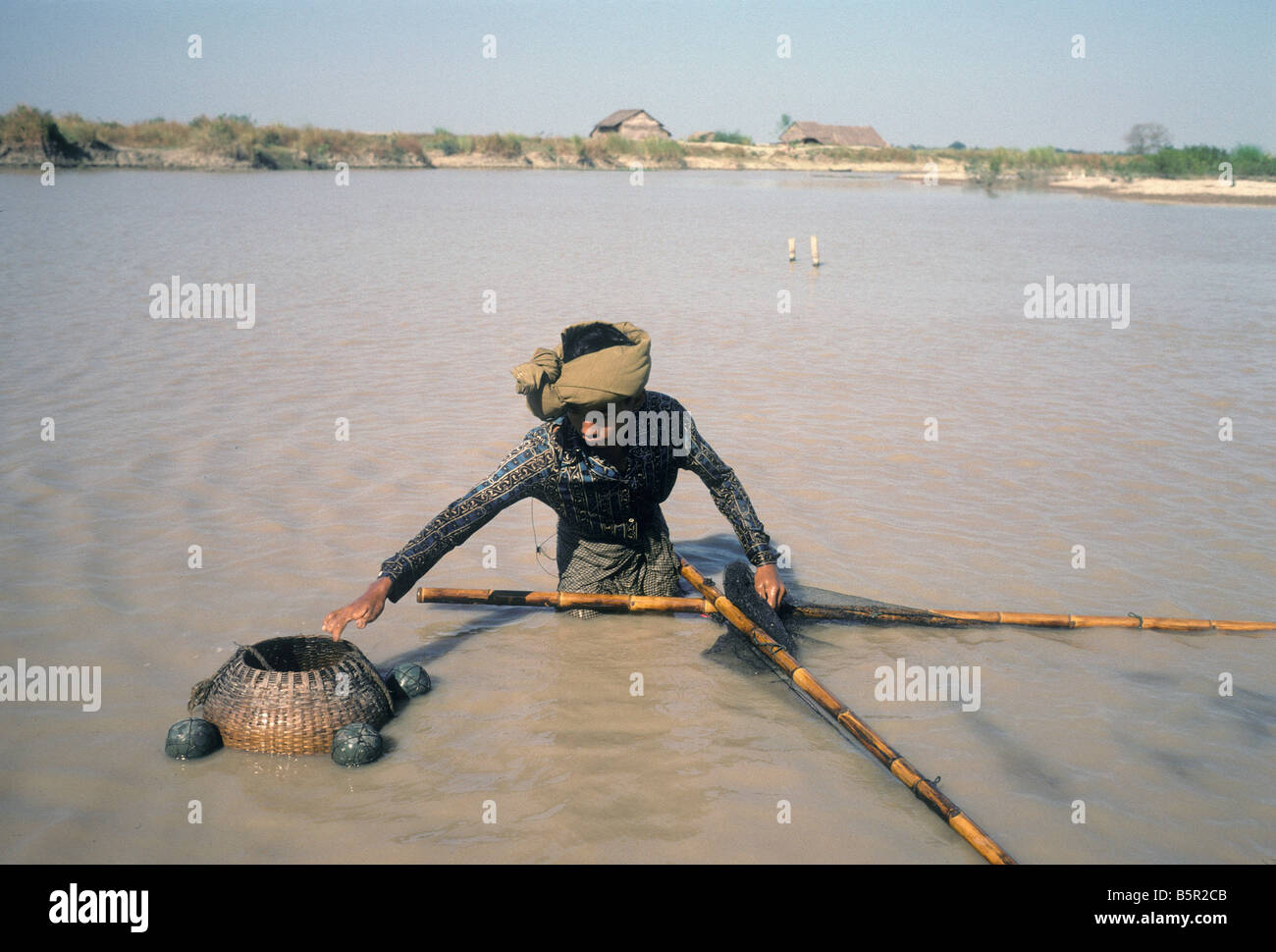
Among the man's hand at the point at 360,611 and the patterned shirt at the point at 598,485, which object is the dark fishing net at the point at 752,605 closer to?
the patterned shirt at the point at 598,485

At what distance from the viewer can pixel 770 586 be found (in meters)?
3.56

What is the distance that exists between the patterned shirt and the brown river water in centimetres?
52

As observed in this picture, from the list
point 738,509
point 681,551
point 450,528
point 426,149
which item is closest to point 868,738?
point 738,509

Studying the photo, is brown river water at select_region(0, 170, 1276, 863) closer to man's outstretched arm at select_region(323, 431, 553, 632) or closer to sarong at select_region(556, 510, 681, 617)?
sarong at select_region(556, 510, 681, 617)

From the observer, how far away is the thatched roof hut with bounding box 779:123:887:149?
67.9 metres

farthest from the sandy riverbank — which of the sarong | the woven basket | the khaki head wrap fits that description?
the khaki head wrap

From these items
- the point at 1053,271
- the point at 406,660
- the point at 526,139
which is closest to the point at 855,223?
the point at 1053,271

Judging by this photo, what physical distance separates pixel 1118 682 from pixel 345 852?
2724 millimetres

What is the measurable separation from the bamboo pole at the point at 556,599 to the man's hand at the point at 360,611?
27.7 inches

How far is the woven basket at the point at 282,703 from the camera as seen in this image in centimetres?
297

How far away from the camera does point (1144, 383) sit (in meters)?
8.08

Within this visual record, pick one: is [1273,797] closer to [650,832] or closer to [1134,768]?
[1134,768]

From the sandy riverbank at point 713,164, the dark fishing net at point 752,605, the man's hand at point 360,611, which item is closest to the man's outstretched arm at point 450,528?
the man's hand at point 360,611
